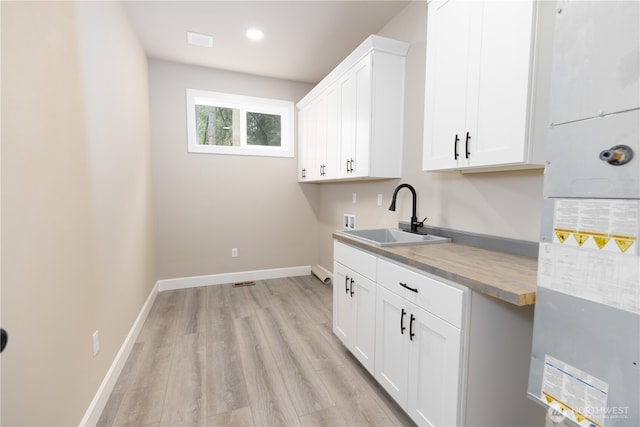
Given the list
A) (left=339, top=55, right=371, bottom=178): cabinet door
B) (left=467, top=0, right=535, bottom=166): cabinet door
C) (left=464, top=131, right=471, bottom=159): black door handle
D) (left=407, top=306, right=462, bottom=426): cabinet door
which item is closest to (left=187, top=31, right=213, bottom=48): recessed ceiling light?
(left=339, top=55, right=371, bottom=178): cabinet door

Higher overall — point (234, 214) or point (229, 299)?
point (234, 214)

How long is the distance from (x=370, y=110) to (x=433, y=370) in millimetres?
1877

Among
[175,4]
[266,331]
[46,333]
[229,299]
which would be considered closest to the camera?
[46,333]

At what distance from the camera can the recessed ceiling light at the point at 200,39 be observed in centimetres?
282

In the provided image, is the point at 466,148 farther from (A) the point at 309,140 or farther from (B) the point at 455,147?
(A) the point at 309,140

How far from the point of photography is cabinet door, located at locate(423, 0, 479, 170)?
1.52 metres

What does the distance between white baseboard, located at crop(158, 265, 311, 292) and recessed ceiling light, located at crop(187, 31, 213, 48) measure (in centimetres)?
275

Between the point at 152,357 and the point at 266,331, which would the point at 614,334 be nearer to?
the point at 266,331

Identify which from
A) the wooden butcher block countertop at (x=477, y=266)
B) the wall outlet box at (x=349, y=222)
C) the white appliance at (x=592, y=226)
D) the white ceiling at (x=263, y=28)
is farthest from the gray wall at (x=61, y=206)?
the wall outlet box at (x=349, y=222)

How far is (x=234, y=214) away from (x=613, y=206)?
370cm

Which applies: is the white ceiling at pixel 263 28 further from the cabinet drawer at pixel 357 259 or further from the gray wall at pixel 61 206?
the cabinet drawer at pixel 357 259

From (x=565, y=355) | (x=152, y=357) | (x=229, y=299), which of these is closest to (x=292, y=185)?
(x=229, y=299)

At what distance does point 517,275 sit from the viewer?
117 centimetres

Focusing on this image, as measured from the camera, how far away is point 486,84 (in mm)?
1398
